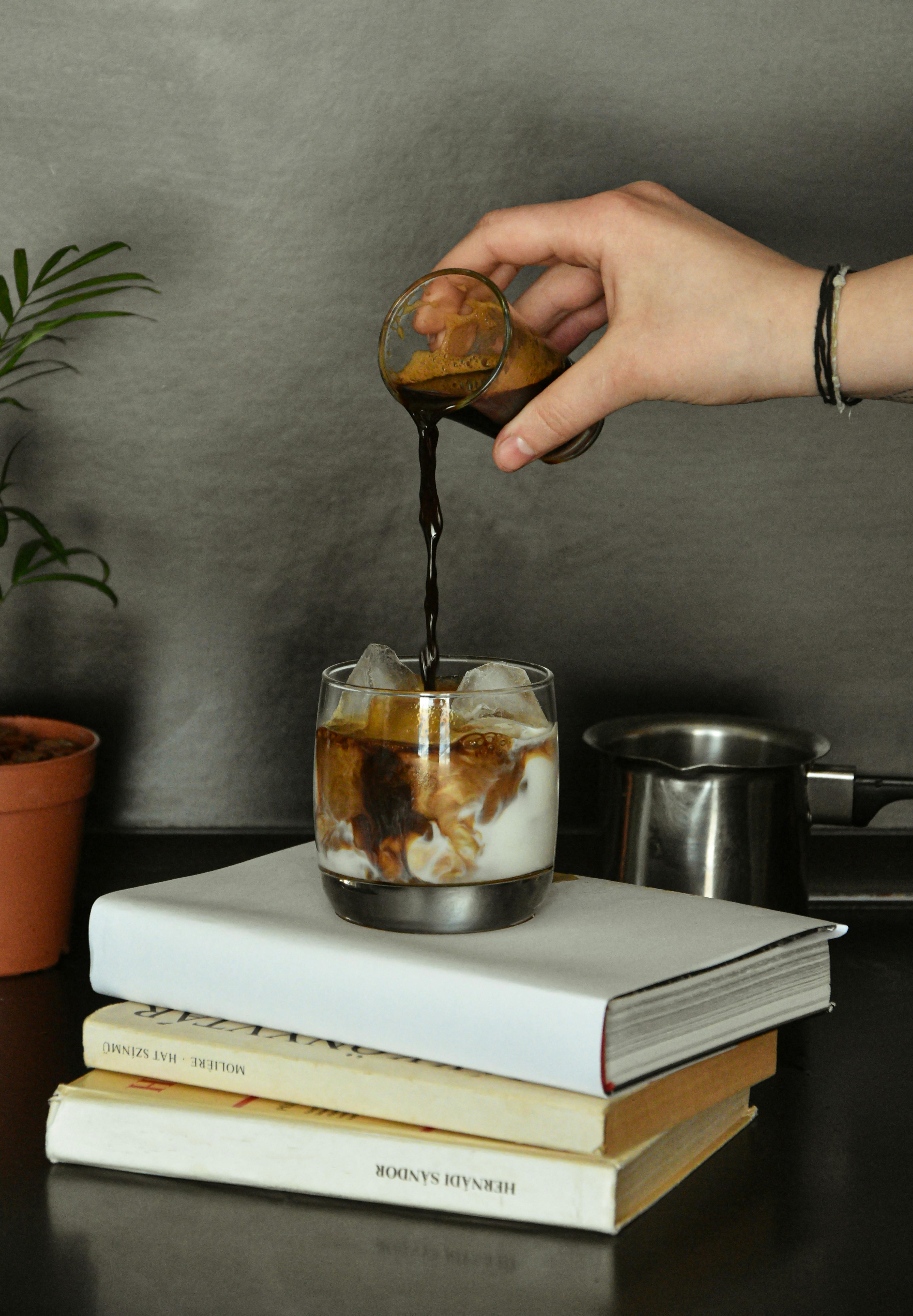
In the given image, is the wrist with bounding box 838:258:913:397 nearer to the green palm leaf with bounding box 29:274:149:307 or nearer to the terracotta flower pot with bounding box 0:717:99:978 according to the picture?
the green palm leaf with bounding box 29:274:149:307

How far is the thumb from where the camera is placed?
0.95m

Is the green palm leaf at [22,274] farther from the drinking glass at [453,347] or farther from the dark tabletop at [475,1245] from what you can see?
the dark tabletop at [475,1245]

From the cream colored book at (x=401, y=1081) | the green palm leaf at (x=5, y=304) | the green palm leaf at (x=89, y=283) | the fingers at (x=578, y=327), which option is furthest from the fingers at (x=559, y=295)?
the cream colored book at (x=401, y=1081)

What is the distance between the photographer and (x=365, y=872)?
83cm

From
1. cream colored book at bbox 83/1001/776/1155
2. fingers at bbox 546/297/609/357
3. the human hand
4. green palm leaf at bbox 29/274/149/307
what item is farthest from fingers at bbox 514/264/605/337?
cream colored book at bbox 83/1001/776/1155

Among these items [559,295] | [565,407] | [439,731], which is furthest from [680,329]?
[439,731]

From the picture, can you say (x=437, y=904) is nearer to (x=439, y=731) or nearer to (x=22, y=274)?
(x=439, y=731)

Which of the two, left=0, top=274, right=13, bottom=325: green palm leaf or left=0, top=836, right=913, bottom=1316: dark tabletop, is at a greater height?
left=0, top=274, right=13, bottom=325: green palm leaf

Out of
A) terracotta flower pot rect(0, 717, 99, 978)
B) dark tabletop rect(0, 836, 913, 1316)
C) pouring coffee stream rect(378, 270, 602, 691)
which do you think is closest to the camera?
dark tabletop rect(0, 836, 913, 1316)

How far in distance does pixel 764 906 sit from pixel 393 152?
863 millimetres

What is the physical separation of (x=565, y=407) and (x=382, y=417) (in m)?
0.48

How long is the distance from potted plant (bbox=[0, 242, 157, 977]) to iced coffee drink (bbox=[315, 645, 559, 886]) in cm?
37

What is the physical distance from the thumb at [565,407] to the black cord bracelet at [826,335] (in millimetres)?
143

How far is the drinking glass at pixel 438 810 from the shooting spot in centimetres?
81
